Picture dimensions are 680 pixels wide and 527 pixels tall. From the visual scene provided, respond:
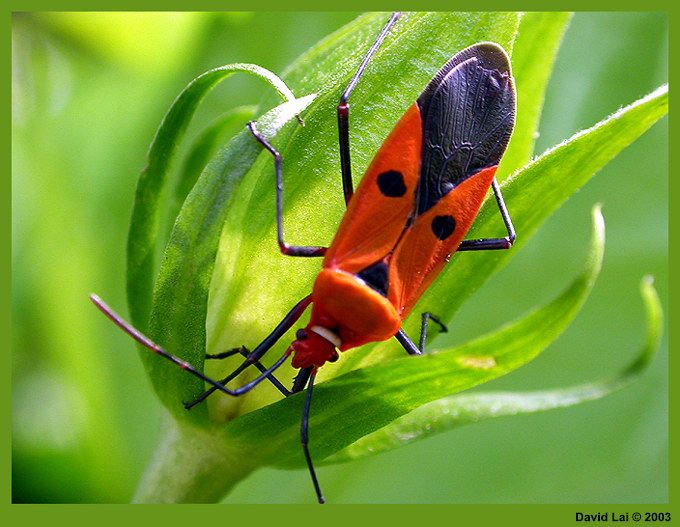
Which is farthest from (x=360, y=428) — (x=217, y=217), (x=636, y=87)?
(x=636, y=87)

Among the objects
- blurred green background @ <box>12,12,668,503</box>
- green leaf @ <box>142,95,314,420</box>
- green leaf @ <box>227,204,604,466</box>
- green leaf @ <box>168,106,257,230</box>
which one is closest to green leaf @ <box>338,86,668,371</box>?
green leaf @ <box>227,204,604,466</box>

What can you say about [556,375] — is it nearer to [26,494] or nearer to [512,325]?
[512,325]

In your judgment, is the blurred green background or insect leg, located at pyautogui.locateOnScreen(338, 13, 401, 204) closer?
insect leg, located at pyautogui.locateOnScreen(338, 13, 401, 204)

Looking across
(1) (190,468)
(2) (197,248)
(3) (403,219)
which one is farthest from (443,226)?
(1) (190,468)

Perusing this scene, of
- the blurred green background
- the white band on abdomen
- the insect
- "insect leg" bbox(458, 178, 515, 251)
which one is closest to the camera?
"insect leg" bbox(458, 178, 515, 251)

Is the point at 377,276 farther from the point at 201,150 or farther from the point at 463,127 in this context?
the point at 201,150

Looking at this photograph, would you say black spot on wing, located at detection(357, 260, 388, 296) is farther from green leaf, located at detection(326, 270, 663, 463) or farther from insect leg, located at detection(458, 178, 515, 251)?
green leaf, located at detection(326, 270, 663, 463)

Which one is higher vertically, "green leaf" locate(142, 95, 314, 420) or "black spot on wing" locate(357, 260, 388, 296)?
"green leaf" locate(142, 95, 314, 420)
